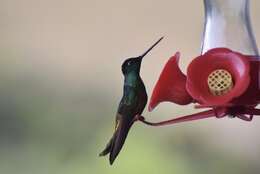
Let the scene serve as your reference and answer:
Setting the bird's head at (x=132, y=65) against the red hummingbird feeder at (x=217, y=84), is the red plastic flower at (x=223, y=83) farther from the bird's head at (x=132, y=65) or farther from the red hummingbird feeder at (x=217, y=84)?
the bird's head at (x=132, y=65)

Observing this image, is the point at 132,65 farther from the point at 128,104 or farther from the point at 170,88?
the point at 170,88

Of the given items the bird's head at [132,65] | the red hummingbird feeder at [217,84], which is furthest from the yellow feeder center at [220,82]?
the bird's head at [132,65]

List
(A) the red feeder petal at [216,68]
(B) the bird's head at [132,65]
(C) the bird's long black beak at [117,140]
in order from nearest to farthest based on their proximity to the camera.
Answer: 1. (A) the red feeder petal at [216,68]
2. (C) the bird's long black beak at [117,140]
3. (B) the bird's head at [132,65]

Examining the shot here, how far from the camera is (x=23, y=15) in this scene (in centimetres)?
144

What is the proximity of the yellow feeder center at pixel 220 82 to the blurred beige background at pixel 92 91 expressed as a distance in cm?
53

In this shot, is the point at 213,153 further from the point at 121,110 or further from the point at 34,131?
the point at 34,131

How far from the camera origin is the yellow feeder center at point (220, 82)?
0.79 metres

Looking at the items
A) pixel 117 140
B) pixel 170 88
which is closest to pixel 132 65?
pixel 117 140

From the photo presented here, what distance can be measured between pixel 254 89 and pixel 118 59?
0.62m

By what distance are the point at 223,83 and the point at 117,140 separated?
372 mm

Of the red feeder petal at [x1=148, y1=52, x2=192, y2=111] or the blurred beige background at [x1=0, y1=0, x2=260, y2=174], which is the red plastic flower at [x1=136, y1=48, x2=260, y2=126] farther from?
the blurred beige background at [x1=0, y1=0, x2=260, y2=174]

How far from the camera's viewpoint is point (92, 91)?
137 cm

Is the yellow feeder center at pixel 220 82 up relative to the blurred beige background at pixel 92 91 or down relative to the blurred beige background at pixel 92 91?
up

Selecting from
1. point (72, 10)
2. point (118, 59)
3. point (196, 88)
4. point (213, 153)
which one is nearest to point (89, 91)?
point (118, 59)
